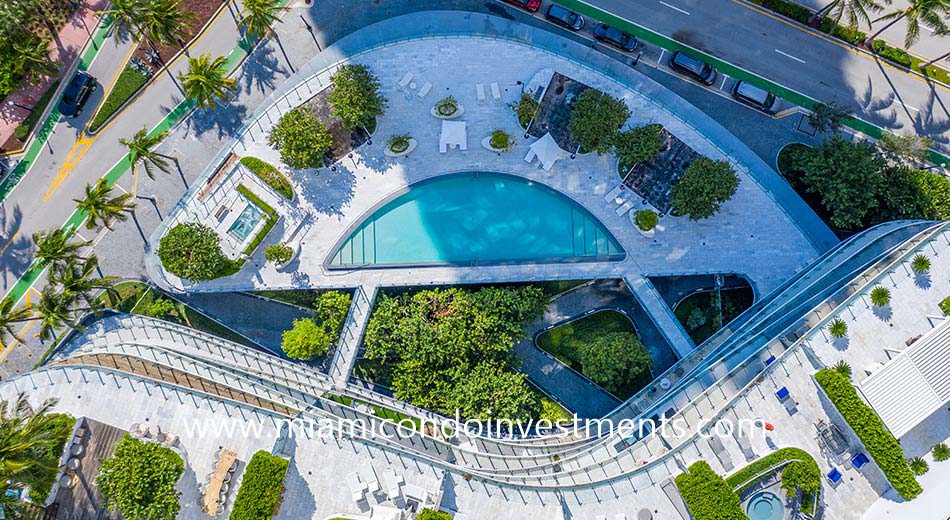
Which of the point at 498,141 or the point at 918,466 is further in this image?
the point at 498,141

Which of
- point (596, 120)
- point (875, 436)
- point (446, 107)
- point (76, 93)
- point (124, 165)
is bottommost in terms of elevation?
point (875, 436)

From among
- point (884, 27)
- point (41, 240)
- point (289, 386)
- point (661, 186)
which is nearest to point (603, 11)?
point (661, 186)

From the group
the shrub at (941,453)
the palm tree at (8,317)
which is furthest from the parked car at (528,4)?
the palm tree at (8,317)

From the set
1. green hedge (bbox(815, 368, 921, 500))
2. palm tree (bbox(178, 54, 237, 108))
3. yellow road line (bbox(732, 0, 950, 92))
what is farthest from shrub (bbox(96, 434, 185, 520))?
yellow road line (bbox(732, 0, 950, 92))

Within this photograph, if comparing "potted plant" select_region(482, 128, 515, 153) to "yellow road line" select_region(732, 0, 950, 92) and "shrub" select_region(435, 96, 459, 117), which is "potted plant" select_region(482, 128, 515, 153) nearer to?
"shrub" select_region(435, 96, 459, 117)

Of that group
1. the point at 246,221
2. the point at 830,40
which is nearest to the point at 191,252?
the point at 246,221

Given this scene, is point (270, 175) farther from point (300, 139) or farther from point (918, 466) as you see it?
point (918, 466)
